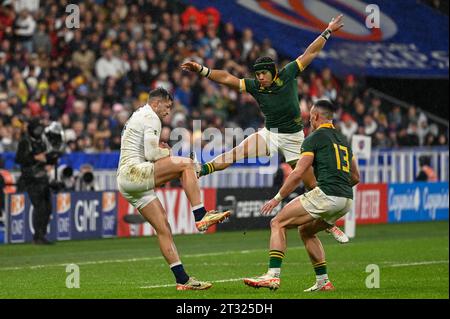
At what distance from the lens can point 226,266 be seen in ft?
65.0

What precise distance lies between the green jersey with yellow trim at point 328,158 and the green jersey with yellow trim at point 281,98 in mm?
2483

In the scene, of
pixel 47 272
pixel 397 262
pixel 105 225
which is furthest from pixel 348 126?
pixel 47 272

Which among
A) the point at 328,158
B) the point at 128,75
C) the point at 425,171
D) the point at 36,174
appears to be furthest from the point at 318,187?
the point at 425,171

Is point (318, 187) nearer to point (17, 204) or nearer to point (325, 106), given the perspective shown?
point (325, 106)

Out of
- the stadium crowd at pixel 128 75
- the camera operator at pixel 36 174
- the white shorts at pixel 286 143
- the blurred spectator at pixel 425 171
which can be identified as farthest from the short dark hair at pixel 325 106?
the blurred spectator at pixel 425 171

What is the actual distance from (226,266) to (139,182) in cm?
507

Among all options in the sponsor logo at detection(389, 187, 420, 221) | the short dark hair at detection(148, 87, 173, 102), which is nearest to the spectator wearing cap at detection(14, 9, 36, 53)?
the sponsor logo at detection(389, 187, 420, 221)

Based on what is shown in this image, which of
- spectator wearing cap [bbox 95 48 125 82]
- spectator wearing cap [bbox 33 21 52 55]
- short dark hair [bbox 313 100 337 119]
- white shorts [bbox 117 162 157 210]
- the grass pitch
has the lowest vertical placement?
the grass pitch

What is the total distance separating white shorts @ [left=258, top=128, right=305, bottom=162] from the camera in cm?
1748

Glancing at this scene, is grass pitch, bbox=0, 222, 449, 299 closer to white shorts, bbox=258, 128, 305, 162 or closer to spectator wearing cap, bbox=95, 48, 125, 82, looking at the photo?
white shorts, bbox=258, 128, 305, 162

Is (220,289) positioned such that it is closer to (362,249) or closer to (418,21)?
(362,249)

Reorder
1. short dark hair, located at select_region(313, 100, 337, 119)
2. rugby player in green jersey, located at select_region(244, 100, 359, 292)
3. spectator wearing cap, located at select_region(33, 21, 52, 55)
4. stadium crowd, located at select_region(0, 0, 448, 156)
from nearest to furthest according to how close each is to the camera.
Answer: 1. rugby player in green jersey, located at select_region(244, 100, 359, 292)
2. short dark hair, located at select_region(313, 100, 337, 119)
3. stadium crowd, located at select_region(0, 0, 448, 156)
4. spectator wearing cap, located at select_region(33, 21, 52, 55)

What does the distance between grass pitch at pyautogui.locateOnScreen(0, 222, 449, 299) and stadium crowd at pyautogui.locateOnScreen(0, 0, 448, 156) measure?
372 centimetres

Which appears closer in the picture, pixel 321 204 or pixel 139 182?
pixel 321 204
